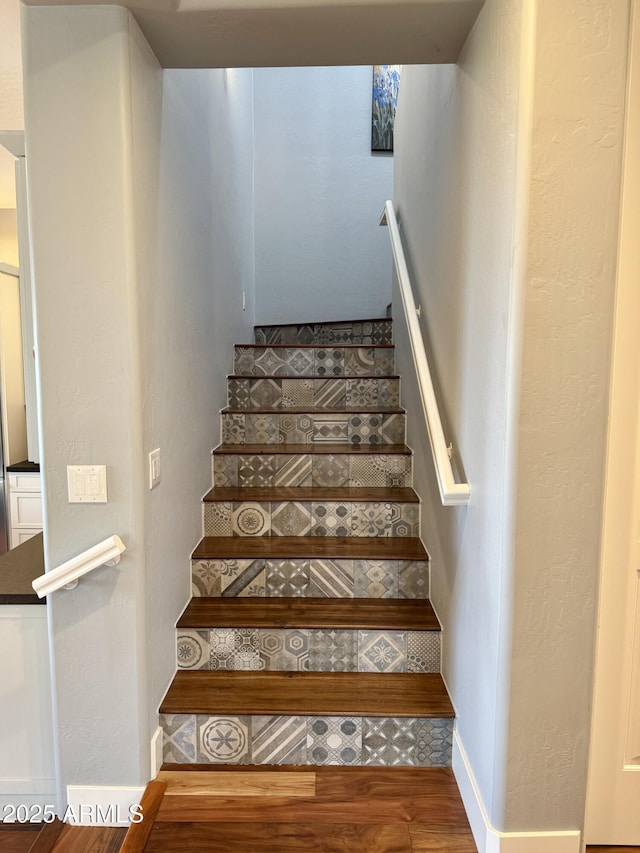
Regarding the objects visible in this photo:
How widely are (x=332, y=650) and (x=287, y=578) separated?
0.33 m

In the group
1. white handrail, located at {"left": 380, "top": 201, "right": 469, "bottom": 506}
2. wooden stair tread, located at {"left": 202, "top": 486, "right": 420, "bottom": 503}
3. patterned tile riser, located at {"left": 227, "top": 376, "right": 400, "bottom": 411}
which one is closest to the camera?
white handrail, located at {"left": 380, "top": 201, "right": 469, "bottom": 506}

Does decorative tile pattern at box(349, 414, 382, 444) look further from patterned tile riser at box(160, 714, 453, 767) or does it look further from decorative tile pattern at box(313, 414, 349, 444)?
patterned tile riser at box(160, 714, 453, 767)

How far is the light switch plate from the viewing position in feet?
4.89

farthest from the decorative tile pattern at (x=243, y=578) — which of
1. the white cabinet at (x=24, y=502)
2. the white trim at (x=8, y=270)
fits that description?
the white trim at (x=8, y=270)

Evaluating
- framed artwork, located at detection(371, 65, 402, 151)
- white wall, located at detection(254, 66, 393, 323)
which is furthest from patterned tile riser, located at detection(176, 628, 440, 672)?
framed artwork, located at detection(371, 65, 402, 151)

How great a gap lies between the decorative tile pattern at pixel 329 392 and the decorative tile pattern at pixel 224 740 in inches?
68.8

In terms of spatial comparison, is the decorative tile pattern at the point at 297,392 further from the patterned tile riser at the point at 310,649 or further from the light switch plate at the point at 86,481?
the light switch plate at the point at 86,481

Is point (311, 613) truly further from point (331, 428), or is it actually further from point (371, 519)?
point (331, 428)

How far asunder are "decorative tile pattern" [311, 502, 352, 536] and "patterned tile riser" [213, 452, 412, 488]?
0.75ft

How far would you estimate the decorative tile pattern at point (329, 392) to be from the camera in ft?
9.88

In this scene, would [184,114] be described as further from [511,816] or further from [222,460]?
[511,816]

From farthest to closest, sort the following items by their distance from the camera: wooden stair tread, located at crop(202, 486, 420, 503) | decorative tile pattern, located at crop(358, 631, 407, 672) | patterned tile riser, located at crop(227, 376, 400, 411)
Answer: patterned tile riser, located at crop(227, 376, 400, 411), wooden stair tread, located at crop(202, 486, 420, 503), decorative tile pattern, located at crop(358, 631, 407, 672)

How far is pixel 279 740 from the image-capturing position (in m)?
1.68

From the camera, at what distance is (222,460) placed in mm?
2514
